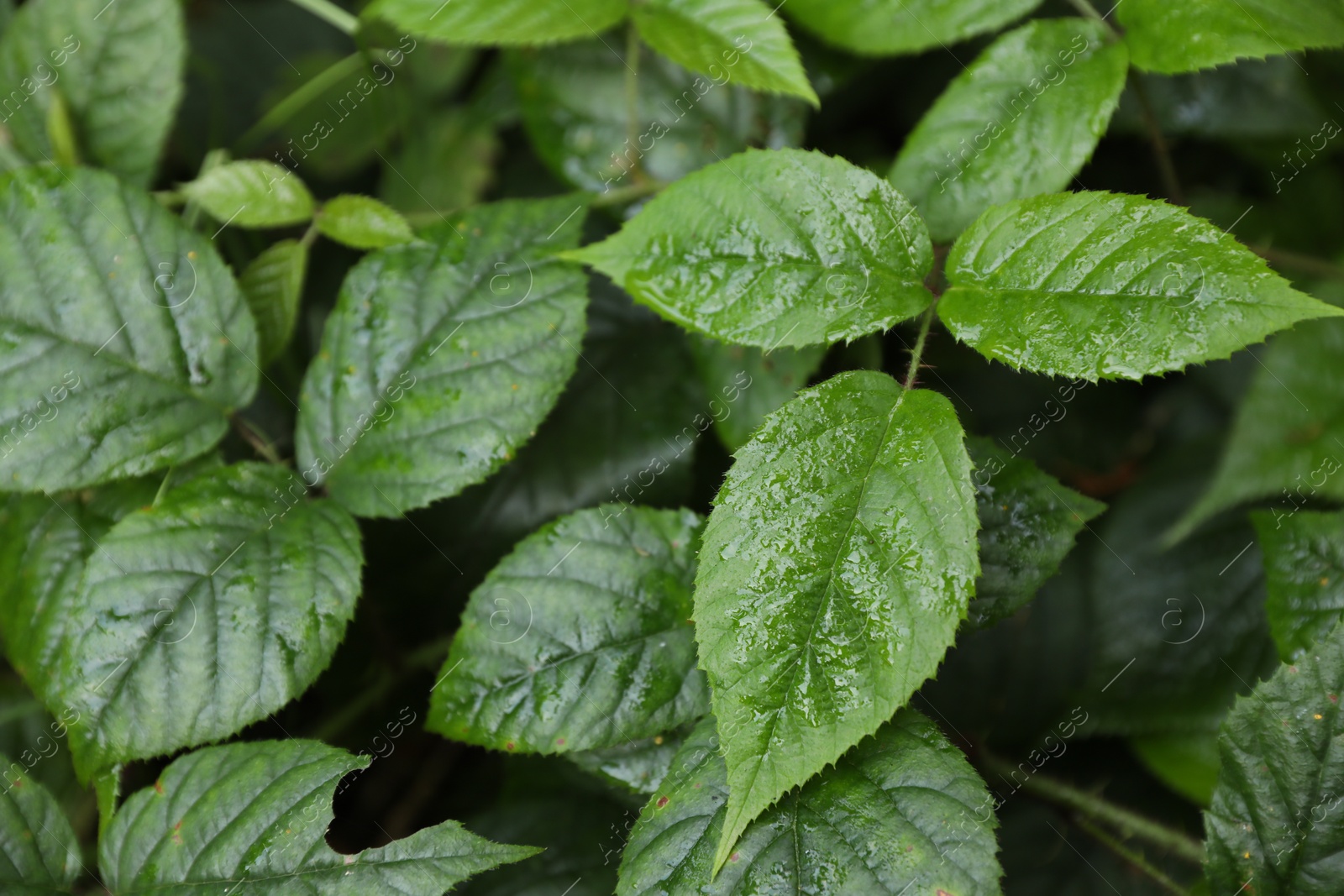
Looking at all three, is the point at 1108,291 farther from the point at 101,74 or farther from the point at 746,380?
the point at 101,74

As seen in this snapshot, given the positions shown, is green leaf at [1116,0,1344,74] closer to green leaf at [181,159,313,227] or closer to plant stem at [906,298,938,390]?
plant stem at [906,298,938,390]

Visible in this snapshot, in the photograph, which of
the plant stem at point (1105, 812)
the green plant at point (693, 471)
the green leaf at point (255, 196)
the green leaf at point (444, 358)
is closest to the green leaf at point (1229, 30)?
the green plant at point (693, 471)

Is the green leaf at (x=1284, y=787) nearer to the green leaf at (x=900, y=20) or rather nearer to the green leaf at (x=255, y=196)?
the green leaf at (x=900, y=20)

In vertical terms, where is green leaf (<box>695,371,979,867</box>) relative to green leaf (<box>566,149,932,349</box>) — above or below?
below

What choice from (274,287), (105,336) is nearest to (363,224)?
(274,287)

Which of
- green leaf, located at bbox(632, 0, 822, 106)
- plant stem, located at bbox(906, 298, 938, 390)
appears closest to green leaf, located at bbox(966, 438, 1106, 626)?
plant stem, located at bbox(906, 298, 938, 390)

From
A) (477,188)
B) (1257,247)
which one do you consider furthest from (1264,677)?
(477,188)
